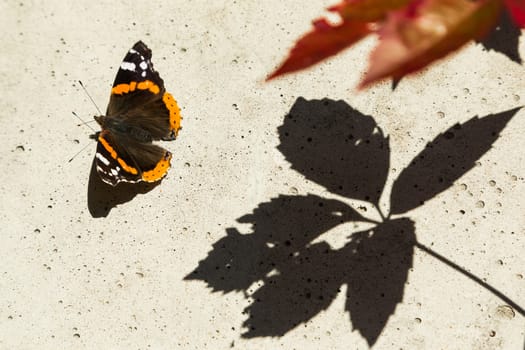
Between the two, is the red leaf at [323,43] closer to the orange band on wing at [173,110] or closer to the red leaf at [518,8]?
the red leaf at [518,8]

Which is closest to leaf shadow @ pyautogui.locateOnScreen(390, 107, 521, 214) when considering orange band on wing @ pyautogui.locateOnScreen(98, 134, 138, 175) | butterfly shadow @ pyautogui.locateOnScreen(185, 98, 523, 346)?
butterfly shadow @ pyautogui.locateOnScreen(185, 98, 523, 346)

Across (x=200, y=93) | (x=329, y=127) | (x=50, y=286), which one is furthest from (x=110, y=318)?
(x=329, y=127)

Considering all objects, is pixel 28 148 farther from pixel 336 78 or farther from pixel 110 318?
pixel 336 78

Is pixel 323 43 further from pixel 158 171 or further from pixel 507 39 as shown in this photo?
pixel 507 39

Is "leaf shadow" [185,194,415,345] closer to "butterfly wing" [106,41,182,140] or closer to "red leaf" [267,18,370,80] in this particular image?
"butterfly wing" [106,41,182,140]

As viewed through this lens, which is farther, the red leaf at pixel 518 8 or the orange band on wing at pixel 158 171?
the orange band on wing at pixel 158 171

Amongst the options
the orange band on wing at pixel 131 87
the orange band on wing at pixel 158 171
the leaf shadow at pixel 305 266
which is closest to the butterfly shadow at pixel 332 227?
the leaf shadow at pixel 305 266

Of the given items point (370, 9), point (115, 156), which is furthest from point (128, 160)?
point (370, 9)
